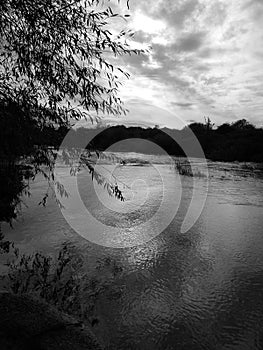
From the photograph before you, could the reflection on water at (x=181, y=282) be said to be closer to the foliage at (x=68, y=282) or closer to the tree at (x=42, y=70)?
the foliage at (x=68, y=282)

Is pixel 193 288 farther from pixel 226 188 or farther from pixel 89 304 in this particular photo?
pixel 226 188

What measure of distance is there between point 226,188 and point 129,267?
15.9m

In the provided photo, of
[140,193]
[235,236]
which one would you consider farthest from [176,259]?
[140,193]

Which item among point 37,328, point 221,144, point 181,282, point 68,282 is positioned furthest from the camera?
point 221,144

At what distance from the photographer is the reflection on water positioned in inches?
220

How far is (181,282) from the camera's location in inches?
304

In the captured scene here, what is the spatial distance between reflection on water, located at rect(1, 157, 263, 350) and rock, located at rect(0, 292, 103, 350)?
169 centimetres

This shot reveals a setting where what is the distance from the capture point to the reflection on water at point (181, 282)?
560cm

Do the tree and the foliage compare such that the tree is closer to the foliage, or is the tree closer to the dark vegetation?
the foliage

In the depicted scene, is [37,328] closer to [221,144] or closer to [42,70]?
[42,70]

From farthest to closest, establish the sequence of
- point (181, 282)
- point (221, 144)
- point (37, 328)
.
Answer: point (221, 144)
point (181, 282)
point (37, 328)

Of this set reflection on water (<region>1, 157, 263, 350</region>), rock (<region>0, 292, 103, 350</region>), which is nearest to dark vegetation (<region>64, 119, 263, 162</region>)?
reflection on water (<region>1, 157, 263, 350</region>)

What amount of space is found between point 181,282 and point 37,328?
15.9 feet

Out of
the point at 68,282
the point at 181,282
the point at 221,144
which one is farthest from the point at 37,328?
the point at 221,144
